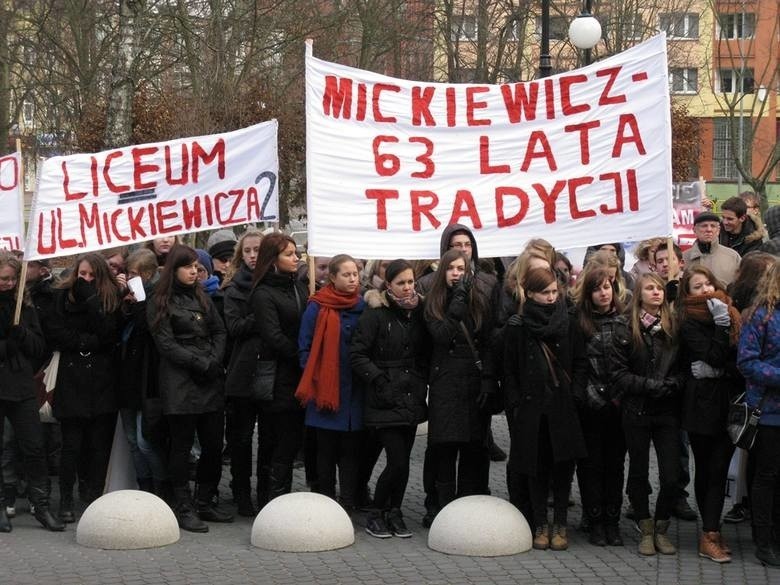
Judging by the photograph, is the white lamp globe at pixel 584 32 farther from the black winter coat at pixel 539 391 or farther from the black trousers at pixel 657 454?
the black trousers at pixel 657 454

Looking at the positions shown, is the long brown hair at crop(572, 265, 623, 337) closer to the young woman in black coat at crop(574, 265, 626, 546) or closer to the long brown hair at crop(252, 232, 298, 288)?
the young woman in black coat at crop(574, 265, 626, 546)

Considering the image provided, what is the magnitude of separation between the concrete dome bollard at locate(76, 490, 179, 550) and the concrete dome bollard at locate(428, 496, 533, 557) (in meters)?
1.66

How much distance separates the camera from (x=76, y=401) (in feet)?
30.0

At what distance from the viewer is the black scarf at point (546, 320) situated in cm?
826

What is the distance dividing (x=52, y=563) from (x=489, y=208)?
11.9ft

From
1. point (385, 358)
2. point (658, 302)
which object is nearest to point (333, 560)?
point (385, 358)

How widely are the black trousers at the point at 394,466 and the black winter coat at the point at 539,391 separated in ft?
2.36

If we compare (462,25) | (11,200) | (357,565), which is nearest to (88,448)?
(11,200)

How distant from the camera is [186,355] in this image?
28.9 feet

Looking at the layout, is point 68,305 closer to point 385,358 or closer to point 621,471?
point 385,358

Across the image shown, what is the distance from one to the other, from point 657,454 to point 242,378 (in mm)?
2731

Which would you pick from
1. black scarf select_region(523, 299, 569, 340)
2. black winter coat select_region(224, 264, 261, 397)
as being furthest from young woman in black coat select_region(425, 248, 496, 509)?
black winter coat select_region(224, 264, 261, 397)

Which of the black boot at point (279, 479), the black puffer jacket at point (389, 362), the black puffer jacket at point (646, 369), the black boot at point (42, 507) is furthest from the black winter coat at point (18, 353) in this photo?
the black puffer jacket at point (646, 369)

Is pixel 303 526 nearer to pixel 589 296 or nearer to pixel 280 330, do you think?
pixel 280 330
